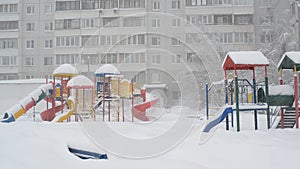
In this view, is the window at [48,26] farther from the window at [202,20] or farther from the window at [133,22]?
the window at [202,20]

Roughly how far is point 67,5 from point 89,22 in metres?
3.46

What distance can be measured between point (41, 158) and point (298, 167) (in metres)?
4.76

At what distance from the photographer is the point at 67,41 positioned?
36.3 metres

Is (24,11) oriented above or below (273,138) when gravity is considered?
above

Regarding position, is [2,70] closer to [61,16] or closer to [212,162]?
[61,16]

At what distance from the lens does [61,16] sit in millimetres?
36625

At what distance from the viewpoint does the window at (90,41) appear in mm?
35281

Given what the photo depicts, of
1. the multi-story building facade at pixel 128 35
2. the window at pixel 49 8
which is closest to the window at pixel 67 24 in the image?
the multi-story building facade at pixel 128 35

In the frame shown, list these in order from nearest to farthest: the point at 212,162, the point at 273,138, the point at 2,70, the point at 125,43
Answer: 1. the point at 212,162
2. the point at 273,138
3. the point at 125,43
4. the point at 2,70

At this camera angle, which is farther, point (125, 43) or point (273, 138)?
point (125, 43)

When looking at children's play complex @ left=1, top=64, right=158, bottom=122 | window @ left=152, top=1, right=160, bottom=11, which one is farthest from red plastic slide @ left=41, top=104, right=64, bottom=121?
window @ left=152, top=1, right=160, bottom=11

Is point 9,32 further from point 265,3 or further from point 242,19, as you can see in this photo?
point 265,3

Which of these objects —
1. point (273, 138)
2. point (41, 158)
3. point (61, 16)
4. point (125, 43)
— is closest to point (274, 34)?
point (125, 43)

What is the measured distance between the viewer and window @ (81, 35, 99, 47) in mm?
35281
